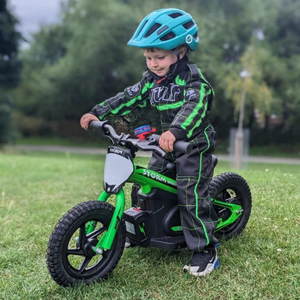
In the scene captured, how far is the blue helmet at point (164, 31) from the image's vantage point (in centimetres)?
251

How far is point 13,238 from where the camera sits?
363cm

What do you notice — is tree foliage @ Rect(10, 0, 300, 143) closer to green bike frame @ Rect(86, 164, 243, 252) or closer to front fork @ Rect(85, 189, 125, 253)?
green bike frame @ Rect(86, 164, 243, 252)

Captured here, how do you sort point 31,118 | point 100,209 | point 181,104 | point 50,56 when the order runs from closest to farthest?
point 100,209 → point 181,104 → point 31,118 → point 50,56

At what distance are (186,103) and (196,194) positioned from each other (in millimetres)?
643

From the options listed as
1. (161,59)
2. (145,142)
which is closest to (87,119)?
(145,142)

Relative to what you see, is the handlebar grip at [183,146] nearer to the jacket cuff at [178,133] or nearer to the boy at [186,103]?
the jacket cuff at [178,133]

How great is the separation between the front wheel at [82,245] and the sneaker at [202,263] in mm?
521

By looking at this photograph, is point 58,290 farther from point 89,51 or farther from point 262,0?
point 262,0

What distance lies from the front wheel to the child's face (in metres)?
1.04

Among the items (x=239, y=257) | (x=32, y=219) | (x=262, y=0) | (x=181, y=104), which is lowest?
(x=32, y=219)

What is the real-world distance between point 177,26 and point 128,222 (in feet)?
4.70

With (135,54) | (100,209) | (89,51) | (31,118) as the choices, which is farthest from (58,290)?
(31,118)

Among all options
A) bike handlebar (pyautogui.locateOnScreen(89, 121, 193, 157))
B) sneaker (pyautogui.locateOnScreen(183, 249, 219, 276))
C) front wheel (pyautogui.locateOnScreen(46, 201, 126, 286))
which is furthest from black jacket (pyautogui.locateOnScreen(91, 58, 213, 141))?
sneaker (pyautogui.locateOnScreen(183, 249, 219, 276))

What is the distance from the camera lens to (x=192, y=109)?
2.44 metres
